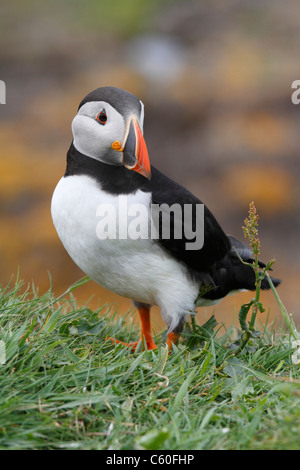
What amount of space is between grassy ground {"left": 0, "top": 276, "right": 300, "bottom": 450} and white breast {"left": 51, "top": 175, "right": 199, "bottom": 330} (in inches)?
13.5

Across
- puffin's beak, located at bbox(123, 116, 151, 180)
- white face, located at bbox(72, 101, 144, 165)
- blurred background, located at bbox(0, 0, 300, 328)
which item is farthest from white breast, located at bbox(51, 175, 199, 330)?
blurred background, located at bbox(0, 0, 300, 328)

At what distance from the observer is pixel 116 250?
142 inches

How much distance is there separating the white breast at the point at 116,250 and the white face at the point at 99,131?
0.62 feet

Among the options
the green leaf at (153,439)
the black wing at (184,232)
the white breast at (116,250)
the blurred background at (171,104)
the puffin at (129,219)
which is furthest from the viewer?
the blurred background at (171,104)

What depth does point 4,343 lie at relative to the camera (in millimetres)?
2924

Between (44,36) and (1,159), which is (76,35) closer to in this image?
(44,36)

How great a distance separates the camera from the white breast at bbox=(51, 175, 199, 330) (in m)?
3.56

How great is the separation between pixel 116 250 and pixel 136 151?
66 centimetres

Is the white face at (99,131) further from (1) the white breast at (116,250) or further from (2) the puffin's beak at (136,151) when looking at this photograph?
(1) the white breast at (116,250)

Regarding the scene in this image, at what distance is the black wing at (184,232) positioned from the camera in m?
3.72

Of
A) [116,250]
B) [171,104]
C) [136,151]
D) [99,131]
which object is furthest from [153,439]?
[171,104]

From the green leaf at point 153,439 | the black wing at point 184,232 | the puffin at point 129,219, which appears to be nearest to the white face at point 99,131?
the puffin at point 129,219

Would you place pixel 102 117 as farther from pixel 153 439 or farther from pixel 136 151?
pixel 153 439

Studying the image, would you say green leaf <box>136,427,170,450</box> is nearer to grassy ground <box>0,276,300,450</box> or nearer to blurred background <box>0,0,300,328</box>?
grassy ground <box>0,276,300,450</box>
